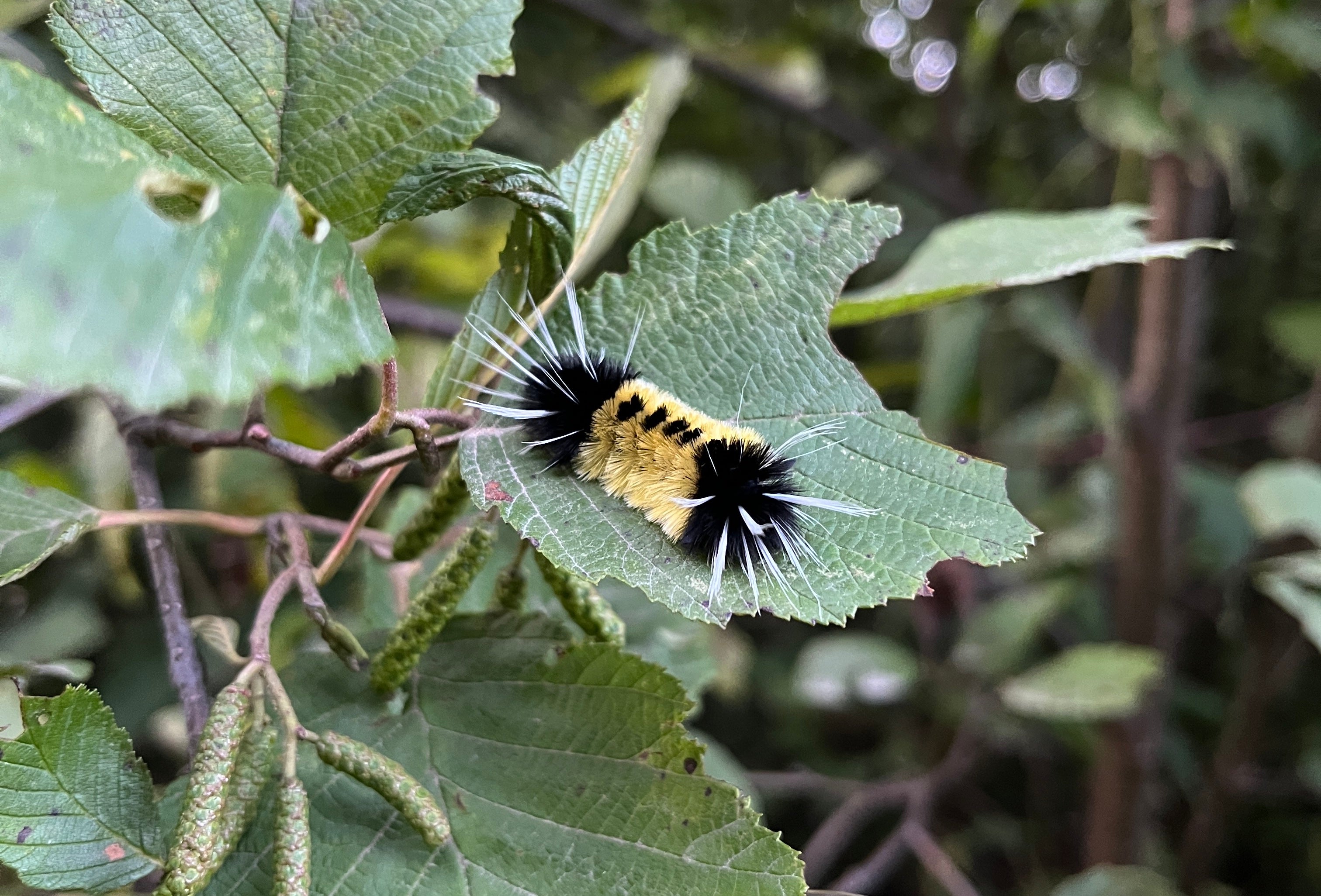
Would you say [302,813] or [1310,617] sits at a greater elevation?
[1310,617]

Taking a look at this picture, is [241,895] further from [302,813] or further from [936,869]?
[936,869]

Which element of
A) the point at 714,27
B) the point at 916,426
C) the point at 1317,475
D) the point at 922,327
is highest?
the point at 714,27

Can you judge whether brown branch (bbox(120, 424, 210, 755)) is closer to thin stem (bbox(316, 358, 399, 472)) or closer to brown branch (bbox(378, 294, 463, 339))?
thin stem (bbox(316, 358, 399, 472))

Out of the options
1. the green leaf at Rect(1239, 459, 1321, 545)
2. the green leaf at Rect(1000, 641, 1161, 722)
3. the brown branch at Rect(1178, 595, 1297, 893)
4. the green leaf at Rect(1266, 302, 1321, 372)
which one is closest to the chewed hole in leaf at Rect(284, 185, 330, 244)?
the green leaf at Rect(1000, 641, 1161, 722)

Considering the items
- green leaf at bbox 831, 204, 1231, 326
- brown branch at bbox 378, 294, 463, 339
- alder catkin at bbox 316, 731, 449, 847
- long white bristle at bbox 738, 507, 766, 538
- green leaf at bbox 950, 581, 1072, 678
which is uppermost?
green leaf at bbox 831, 204, 1231, 326

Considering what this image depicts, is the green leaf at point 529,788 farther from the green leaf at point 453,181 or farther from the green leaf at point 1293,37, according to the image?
the green leaf at point 1293,37

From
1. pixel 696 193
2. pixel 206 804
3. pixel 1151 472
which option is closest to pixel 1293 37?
pixel 1151 472

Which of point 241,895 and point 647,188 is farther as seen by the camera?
point 647,188

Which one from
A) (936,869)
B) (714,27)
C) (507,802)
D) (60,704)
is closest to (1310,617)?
(936,869)
